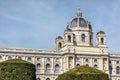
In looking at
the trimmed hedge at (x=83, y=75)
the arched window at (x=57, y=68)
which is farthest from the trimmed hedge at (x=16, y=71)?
the arched window at (x=57, y=68)

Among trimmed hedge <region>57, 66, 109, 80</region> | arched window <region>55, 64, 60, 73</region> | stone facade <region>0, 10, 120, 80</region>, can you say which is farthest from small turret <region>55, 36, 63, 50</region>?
trimmed hedge <region>57, 66, 109, 80</region>

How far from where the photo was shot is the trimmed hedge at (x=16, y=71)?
155 ft

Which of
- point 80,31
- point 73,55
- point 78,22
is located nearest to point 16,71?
point 73,55

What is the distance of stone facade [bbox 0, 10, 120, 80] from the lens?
93.8 m

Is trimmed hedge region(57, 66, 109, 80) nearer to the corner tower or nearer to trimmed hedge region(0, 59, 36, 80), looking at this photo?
trimmed hedge region(0, 59, 36, 80)

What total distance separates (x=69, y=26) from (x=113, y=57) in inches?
577

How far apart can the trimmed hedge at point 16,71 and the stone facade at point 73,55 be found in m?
43.5

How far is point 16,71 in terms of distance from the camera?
47.3 meters

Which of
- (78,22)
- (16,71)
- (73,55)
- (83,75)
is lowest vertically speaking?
(83,75)

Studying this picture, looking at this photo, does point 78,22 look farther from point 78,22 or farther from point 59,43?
point 59,43

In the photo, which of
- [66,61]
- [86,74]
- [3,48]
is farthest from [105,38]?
[86,74]

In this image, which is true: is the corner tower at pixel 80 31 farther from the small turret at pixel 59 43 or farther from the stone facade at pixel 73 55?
the small turret at pixel 59 43

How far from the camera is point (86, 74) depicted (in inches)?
1833

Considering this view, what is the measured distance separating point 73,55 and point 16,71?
158ft
